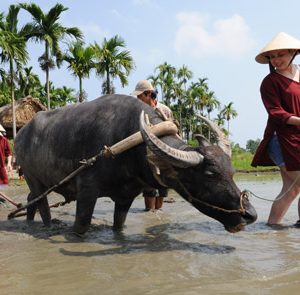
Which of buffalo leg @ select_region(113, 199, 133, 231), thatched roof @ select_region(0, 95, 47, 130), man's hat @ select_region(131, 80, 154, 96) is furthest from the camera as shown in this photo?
thatched roof @ select_region(0, 95, 47, 130)

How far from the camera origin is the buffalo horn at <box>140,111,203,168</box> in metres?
3.71

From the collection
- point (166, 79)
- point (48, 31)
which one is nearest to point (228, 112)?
point (166, 79)

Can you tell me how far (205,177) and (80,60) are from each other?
2415 cm

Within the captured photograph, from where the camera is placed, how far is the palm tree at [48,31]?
Result: 2362 cm

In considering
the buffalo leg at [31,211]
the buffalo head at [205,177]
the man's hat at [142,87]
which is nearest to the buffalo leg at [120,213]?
the buffalo head at [205,177]

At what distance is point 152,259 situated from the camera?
3479mm

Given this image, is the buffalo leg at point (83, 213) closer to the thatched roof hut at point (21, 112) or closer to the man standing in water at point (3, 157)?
the man standing in water at point (3, 157)

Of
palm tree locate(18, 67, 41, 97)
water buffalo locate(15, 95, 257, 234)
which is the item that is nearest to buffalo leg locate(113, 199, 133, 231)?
water buffalo locate(15, 95, 257, 234)

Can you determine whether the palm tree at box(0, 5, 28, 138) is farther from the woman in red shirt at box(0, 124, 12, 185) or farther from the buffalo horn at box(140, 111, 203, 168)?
the buffalo horn at box(140, 111, 203, 168)

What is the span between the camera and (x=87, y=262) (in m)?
3.45

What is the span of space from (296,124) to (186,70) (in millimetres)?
52486

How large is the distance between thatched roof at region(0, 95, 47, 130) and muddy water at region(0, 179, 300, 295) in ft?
71.2

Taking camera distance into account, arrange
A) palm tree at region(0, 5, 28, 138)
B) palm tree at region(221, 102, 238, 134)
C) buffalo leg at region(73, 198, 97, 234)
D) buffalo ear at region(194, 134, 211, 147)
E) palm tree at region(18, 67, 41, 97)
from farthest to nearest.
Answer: palm tree at region(221, 102, 238, 134) → palm tree at region(18, 67, 41, 97) → palm tree at region(0, 5, 28, 138) → buffalo leg at region(73, 198, 97, 234) → buffalo ear at region(194, 134, 211, 147)

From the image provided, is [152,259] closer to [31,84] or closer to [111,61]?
[111,61]
